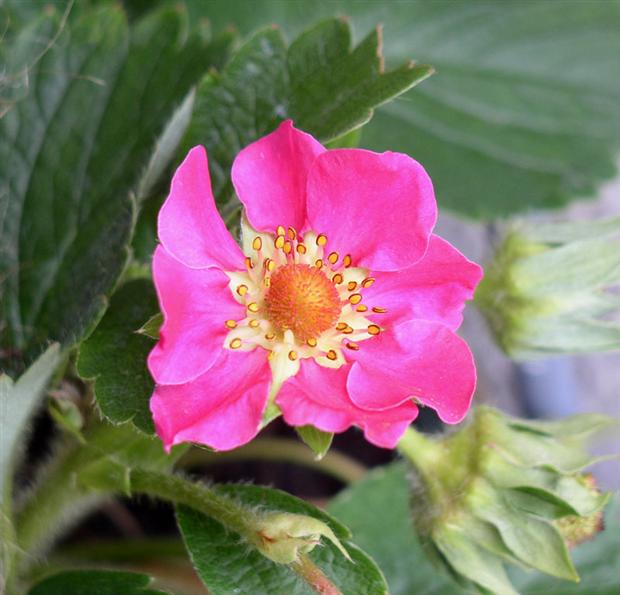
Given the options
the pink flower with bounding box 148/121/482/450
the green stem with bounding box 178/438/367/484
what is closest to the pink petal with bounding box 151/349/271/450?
the pink flower with bounding box 148/121/482/450

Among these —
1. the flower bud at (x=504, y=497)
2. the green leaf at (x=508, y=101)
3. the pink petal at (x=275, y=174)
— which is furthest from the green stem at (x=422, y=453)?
the green leaf at (x=508, y=101)

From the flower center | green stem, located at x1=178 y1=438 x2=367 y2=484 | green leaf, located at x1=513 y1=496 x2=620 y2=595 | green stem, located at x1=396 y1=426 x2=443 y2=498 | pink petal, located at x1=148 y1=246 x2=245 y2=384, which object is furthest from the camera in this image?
green stem, located at x1=178 y1=438 x2=367 y2=484

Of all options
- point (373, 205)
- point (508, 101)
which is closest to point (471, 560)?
point (373, 205)

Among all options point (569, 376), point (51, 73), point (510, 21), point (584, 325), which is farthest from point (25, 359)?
point (569, 376)

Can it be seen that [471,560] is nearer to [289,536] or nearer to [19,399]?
[289,536]

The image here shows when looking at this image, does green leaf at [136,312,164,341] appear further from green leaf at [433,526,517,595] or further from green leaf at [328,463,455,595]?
green leaf at [328,463,455,595]

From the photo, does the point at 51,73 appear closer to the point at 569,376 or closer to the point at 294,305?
the point at 294,305
